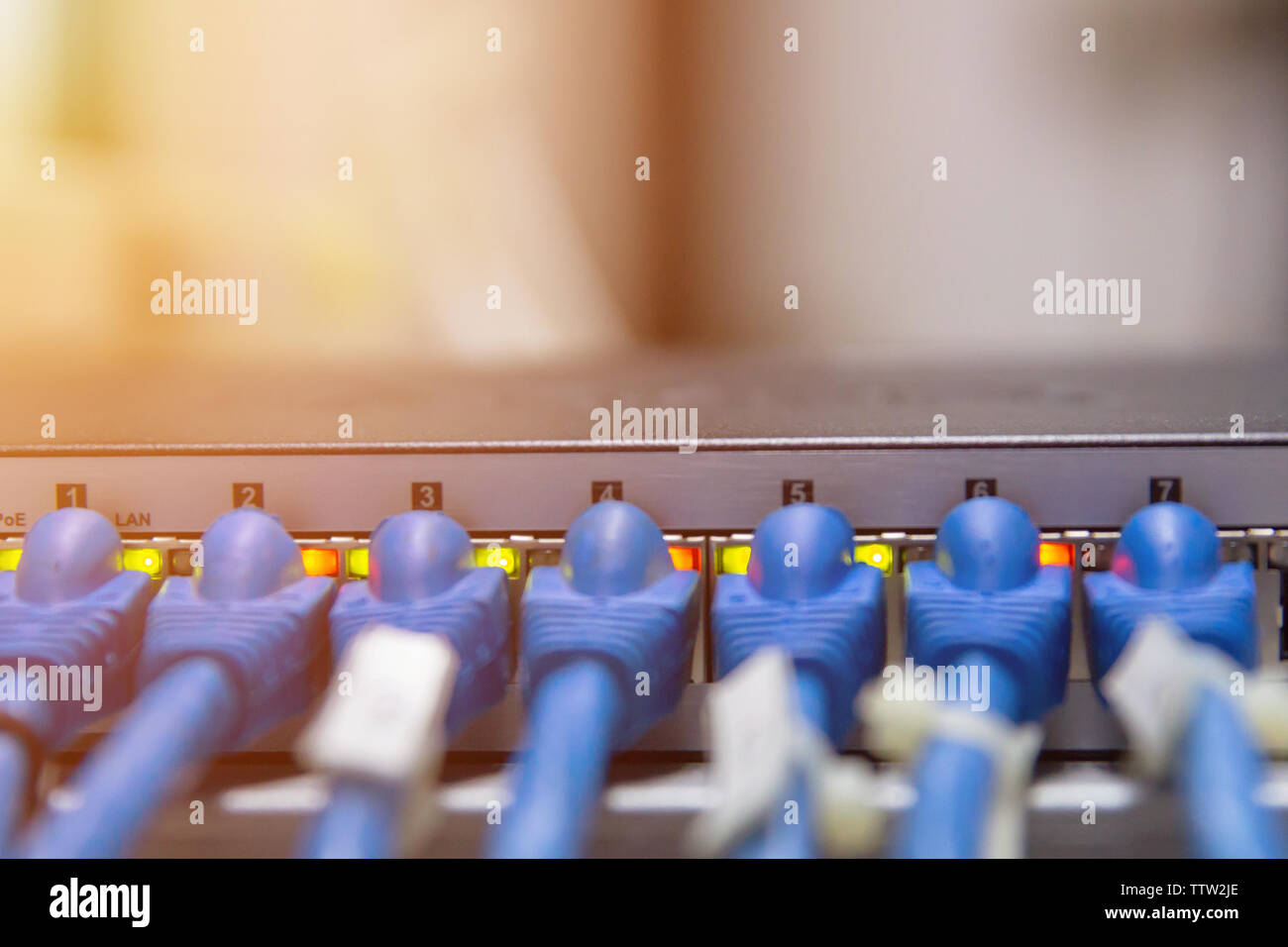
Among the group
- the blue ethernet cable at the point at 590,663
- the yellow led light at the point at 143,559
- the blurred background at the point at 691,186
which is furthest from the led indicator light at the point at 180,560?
the blue ethernet cable at the point at 590,663

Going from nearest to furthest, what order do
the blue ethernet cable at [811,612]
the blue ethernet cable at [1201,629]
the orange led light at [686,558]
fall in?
1. the blue ethernet cable at [1201,629]
2. the blue ethernet cable at [811,612]
3. the orange led light at [686,558]

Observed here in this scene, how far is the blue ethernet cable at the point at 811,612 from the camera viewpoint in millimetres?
A: 508

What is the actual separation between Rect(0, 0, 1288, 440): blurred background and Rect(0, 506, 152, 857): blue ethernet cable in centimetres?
14

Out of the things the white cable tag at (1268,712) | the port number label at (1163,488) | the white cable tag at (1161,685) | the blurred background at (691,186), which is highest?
the blurred background at (691,186)

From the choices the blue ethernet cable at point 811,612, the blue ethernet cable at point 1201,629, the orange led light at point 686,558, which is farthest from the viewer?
the orange led light at point 686,558

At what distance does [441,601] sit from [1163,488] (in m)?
0.43

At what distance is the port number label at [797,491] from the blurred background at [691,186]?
0.09m

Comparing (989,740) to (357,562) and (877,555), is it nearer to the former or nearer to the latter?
(877,555)

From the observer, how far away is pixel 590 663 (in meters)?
0.50

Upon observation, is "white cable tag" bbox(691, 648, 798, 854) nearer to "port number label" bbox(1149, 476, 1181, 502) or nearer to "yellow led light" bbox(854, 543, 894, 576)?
"yellow led light" bbox(854, 543, 894, 576)

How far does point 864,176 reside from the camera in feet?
2.20

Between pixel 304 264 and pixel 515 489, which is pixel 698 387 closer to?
pixel 515 489

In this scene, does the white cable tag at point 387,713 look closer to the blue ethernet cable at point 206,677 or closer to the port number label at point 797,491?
the blue ethernet cable at point 206,677

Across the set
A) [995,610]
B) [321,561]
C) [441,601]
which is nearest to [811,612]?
[995,610]
